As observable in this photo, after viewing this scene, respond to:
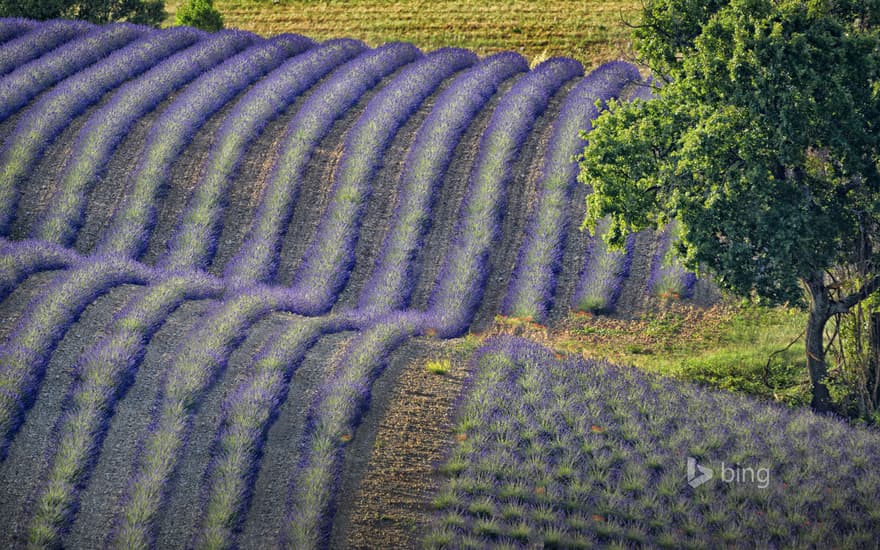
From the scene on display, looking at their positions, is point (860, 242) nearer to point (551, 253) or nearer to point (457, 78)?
point (551, 253)

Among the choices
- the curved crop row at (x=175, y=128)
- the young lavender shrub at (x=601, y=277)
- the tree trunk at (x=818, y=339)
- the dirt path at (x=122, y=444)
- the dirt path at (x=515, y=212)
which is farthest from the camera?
the curved crop row at (x=175, y=128)

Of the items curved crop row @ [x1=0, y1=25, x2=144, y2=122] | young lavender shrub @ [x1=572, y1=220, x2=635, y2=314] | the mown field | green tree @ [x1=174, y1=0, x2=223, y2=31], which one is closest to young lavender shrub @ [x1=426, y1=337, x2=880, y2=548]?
young lavender shrub @ [x1=572, y1=220, x2=635, y2=314]

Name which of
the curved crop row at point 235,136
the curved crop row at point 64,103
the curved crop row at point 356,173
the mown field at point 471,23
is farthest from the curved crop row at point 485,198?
the curved crop row at point 64,103

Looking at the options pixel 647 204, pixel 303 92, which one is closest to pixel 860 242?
pixel 647 204

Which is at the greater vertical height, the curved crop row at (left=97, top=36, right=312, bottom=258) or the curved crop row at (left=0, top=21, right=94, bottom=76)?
the curved crop row at (left=0, top=21, right=94, bottom=76)

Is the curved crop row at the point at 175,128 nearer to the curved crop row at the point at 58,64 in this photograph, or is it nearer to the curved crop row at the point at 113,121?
the curved crop row at the point at 113,121

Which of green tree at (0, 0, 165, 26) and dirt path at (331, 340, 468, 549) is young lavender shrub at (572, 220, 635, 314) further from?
green tree at (0, 0, 165, 26)

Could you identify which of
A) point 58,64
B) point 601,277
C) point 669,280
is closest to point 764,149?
point 669,280
